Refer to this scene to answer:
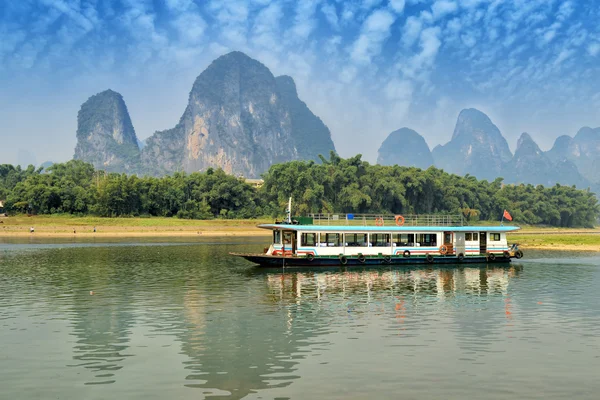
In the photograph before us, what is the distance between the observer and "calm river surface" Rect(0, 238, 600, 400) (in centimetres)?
1332

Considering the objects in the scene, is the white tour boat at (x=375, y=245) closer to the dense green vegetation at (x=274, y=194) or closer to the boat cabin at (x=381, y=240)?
the boat cabin at (x=381, y=240)

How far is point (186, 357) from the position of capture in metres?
15.7

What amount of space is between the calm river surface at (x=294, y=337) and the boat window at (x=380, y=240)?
9.08 m

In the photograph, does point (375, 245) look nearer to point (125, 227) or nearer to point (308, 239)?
point (308, 239)

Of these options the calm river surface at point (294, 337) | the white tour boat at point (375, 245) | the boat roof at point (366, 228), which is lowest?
the calm river surface at point (294, 337)

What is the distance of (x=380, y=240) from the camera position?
142 feet

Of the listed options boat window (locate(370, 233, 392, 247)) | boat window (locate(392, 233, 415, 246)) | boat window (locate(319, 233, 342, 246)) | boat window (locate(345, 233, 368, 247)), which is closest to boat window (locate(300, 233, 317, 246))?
boat window (locate(319, 233, 342, 246))

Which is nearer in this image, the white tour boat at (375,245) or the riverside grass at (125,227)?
the white tour boat at (375,245)

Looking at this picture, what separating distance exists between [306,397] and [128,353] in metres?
6.16

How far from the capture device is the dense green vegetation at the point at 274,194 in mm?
100688

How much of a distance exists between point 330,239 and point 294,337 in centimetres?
2406

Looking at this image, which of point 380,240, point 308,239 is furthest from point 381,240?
point 308,239

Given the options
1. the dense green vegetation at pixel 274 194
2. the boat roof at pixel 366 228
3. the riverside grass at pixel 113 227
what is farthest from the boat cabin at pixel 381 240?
the dense green vegetation at pixel 274 194

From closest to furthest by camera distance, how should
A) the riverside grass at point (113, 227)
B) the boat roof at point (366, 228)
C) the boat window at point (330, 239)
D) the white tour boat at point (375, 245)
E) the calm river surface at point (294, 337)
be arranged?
the calm river surface at point (294, 337), the boat roof at point (366, 228), the white tour boat at point (375, 245), the boat window at point (330, 239), the riverside grass at point (113, 227)
